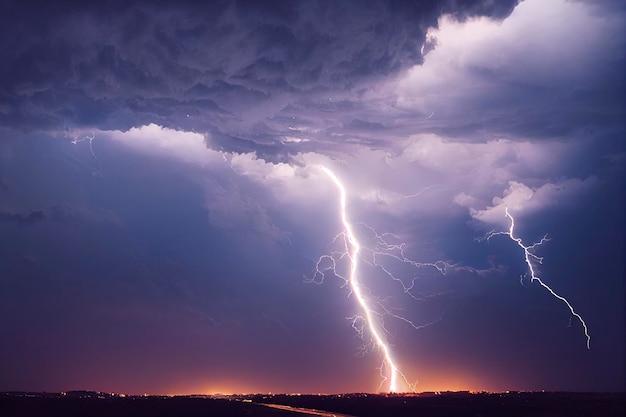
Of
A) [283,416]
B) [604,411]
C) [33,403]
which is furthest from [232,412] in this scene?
[604,411]

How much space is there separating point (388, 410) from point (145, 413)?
20.9 meters

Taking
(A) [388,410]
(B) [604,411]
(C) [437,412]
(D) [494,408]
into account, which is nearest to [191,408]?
(A) [388,410]

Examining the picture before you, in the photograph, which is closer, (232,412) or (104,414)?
(104,414)

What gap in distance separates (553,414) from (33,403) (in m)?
40.4

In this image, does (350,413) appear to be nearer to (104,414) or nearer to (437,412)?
(437,412)

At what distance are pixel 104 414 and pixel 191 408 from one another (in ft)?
26.3

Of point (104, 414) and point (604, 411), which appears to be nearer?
point (104, 414)

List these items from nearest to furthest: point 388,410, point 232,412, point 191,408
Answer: point 232,412 → point 191,408 → point 388,410

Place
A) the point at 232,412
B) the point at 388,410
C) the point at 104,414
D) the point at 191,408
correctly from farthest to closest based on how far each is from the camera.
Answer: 1. the point at 388,410
2. the point at 191,408
3. the point at 232,412
4. the point at 104,414

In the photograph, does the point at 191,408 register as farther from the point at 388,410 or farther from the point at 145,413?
the point at 388,410

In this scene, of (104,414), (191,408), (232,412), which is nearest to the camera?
(104,414)

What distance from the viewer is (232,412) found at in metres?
44.2

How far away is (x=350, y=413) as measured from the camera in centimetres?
5131

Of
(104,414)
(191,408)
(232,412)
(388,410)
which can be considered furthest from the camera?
(388,410)
